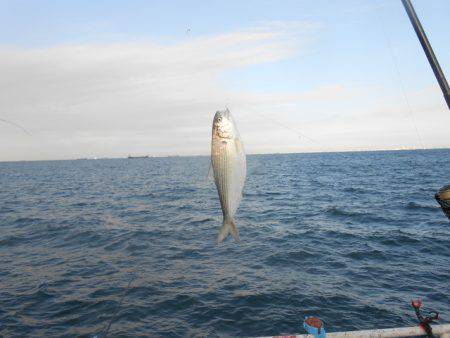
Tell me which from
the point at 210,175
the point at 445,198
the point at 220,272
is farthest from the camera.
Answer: the point at 220,272

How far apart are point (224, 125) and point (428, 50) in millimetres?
3518

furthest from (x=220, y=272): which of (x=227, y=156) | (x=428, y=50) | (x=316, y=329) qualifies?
(x=428, y=50)

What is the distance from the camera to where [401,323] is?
8.83m

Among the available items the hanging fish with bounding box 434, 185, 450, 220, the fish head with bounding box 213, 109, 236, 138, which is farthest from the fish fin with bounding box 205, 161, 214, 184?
the hanging fish with bounding box 434, 185, 450, 220

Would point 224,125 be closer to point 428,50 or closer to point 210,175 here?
point 210,175

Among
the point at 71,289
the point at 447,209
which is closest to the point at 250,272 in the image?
the point at 71,289

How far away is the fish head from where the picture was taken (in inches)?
136

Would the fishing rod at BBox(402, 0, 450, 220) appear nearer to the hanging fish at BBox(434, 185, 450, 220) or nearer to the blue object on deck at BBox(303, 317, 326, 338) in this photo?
the hanging fish at BBox(434, 185, 450, 220)

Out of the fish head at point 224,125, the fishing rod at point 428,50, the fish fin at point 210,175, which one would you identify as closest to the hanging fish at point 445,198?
the fishing rod at point 428,50

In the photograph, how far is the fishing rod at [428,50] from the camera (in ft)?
15.8

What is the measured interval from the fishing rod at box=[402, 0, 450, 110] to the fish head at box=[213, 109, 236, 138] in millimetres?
3347

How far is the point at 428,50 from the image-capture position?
4891 millimetres

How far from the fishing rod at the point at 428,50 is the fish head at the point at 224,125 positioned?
3.35 meters

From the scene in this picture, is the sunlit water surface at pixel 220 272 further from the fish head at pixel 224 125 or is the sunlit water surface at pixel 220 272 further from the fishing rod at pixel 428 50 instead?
the fishing rod at pixel 428 50
